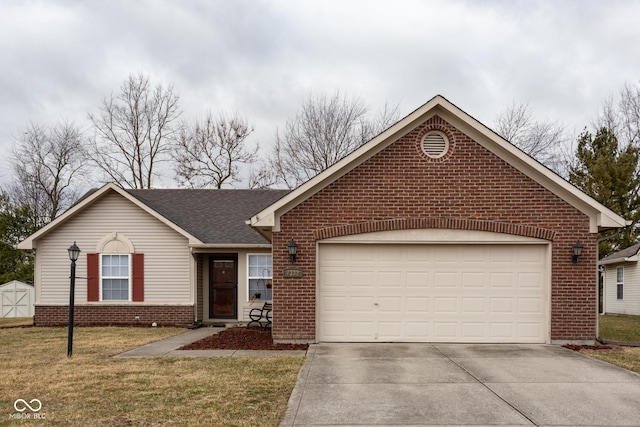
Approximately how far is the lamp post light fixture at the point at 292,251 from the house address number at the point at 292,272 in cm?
18

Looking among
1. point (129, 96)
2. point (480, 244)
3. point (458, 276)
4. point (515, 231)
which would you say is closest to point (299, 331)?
point (458, 276)

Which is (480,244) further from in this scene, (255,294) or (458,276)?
(255,294)

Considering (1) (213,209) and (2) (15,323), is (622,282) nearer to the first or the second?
(1) (213,209)

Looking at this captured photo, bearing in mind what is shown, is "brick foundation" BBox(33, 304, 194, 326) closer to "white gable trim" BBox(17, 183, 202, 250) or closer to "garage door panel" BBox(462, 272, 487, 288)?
"white gable trim" BBox(17, 183, 202, 250)

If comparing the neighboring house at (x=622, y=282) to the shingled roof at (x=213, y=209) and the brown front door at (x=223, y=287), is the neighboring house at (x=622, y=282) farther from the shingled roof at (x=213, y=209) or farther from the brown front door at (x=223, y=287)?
the brown front door at (x=223, y=287)

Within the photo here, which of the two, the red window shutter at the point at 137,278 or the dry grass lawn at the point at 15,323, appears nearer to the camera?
the red window shutter at the point at 137,278

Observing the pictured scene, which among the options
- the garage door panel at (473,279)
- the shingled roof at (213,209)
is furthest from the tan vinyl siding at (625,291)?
the shingled roof at (213,209)

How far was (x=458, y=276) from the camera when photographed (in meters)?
11.1

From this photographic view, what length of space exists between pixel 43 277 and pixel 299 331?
9880 millimetres

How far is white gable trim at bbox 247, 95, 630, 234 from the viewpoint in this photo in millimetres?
10570

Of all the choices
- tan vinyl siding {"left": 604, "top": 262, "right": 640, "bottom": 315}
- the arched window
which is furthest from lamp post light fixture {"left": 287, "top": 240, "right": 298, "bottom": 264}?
tan vinyl siding {"left": 604, "top": 262, "right": 640, "bottom": 315}

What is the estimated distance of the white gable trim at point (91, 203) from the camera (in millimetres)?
15505

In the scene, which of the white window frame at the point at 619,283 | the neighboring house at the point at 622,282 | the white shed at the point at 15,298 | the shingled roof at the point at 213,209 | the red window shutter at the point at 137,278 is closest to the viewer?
the red window shutter at the point at 137,278

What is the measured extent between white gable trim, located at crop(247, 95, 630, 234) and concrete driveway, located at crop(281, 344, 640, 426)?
9.76 feet
